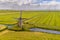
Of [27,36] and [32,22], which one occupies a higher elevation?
[32,22]

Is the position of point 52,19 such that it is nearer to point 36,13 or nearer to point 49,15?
point 49,15

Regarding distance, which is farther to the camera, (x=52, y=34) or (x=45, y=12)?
(x=45, y=12)

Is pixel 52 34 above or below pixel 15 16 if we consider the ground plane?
below

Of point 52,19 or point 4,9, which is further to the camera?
point 4,9

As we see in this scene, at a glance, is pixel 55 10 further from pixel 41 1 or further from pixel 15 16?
pixel 15 16

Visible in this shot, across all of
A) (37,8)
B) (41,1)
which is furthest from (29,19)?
(41,1)

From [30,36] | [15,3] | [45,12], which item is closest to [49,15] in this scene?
[45,12]

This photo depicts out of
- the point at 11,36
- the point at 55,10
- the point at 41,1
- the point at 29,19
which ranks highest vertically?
the point at 41,1
